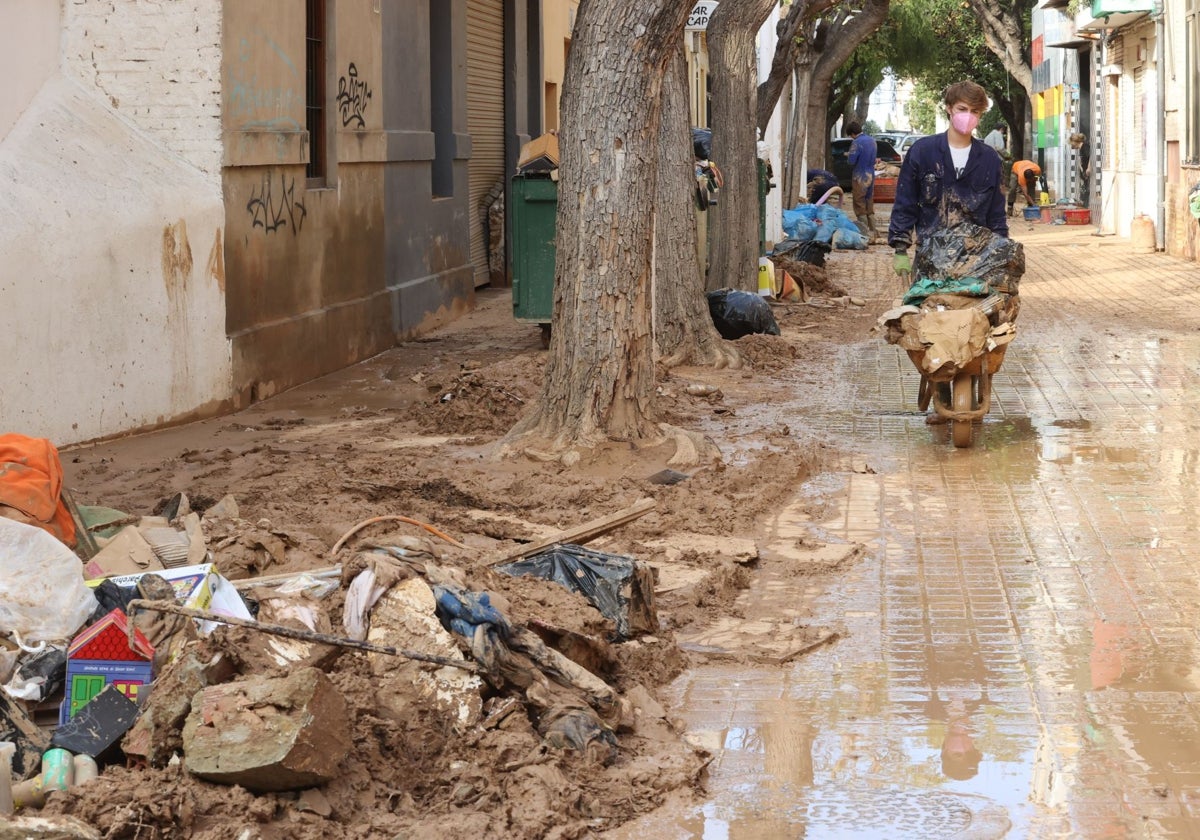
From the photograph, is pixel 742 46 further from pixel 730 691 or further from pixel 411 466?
pixel 730 691

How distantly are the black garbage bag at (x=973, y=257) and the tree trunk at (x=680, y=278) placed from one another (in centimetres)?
311

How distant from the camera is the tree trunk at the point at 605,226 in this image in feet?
27.2

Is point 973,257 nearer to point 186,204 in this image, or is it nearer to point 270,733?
point 186,204

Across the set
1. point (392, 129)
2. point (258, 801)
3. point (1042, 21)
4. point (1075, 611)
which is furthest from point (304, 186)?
point (1042, 21)

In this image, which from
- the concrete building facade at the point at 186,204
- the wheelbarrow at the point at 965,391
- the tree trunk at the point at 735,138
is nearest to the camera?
the concrete building facade at the point at 186,204

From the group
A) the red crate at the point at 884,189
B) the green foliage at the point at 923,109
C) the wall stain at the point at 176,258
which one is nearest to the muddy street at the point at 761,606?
the wall stain at the point at 176,258

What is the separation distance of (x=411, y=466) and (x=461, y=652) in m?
3.77

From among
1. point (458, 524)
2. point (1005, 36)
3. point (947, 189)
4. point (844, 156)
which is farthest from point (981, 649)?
point (844, 156)

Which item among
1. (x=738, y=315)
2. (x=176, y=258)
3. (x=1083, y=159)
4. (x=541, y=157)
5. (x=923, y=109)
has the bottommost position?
(x=738, y=315)

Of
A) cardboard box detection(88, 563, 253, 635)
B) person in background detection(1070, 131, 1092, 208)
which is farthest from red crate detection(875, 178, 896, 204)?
cardboard box detection(88, 563, 253, 635)

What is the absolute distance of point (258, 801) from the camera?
3854 mm

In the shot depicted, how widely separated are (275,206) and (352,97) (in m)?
2.08

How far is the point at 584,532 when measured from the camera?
257 inches

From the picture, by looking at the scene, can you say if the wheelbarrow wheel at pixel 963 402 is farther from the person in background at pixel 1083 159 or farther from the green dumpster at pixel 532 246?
the person in background at pixel 1083 159
